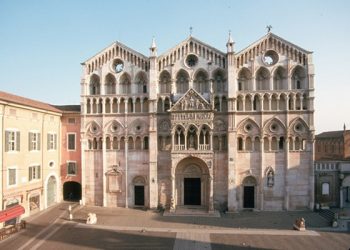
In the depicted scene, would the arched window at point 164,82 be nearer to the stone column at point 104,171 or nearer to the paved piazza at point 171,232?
the stone column at point 104,171

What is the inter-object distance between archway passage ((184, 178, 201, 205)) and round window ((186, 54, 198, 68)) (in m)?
14.8

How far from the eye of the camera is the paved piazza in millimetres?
22797

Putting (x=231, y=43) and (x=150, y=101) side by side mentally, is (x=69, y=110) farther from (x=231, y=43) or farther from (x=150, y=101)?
(x=231, y=43)

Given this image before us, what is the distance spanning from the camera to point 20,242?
23.3m

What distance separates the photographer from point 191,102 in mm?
33000

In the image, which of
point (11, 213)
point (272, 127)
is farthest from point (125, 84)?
point (272, 127)

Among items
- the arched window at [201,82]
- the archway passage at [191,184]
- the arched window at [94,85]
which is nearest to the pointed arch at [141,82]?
the arched window at [94,85]

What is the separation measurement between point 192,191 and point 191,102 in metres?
11.4

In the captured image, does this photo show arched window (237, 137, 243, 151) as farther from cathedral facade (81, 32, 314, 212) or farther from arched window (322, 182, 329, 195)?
arched window (322, 182, 329, 195)

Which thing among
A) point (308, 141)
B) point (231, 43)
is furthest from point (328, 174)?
point (231, 43)

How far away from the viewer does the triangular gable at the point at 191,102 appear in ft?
108

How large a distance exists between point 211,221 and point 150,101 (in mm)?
15937

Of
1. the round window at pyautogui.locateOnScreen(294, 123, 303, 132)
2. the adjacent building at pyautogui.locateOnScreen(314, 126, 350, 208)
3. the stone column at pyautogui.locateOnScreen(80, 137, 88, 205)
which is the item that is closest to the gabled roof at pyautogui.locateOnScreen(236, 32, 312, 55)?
the round window at pyautogui.locateOnScreen(294, 123, 303, 132)

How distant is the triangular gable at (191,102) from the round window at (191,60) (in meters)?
4.17
